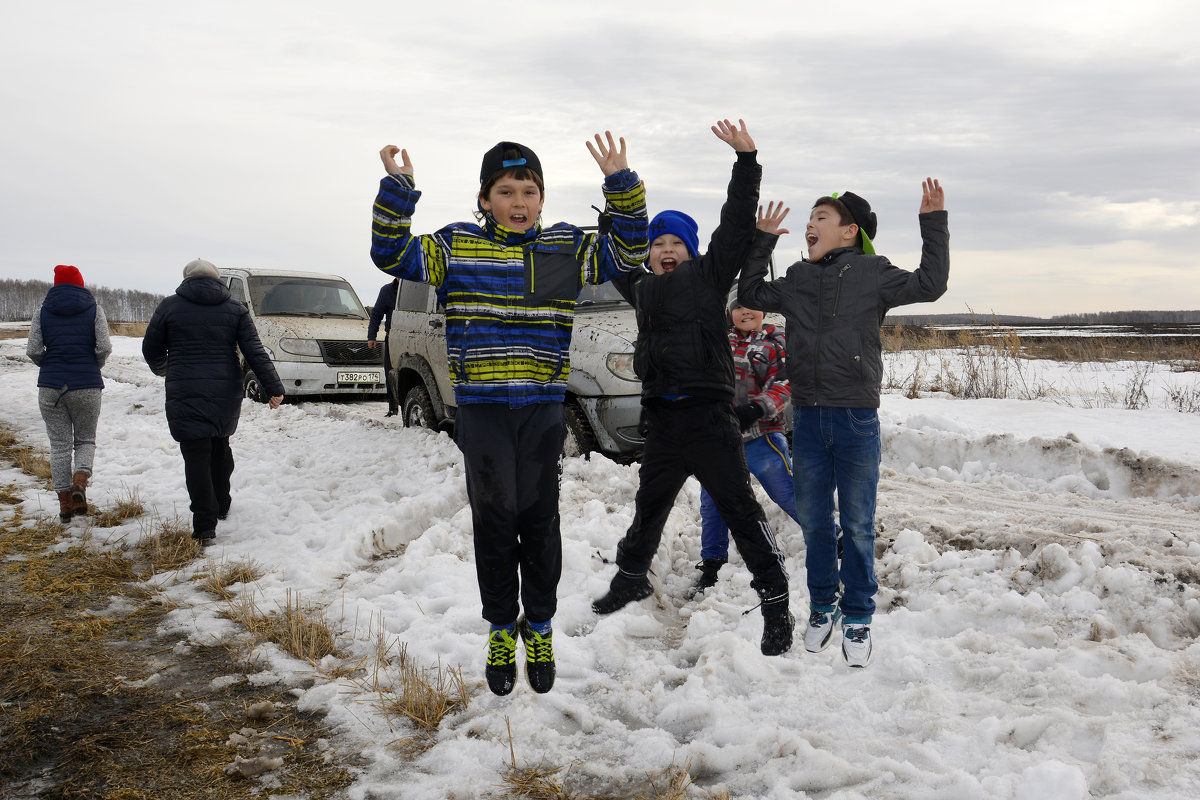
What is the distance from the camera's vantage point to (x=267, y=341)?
11.5 m

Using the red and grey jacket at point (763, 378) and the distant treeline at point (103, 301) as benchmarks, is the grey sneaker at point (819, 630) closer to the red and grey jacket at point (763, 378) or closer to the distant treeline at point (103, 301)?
the red and grey jacket at point (763, 378)

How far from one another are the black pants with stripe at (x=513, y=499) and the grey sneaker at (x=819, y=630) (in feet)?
4.07

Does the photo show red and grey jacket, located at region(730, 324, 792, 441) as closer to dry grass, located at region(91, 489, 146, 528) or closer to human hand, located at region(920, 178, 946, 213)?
human hand, located at region(920, 178, 946, 213)

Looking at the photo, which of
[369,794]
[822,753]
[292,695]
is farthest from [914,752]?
[292,695]

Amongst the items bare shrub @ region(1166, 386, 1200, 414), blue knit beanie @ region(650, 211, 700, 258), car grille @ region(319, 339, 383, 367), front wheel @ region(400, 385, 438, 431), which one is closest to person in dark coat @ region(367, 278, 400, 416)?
front wheel @ region(400, 385, 438, 431)

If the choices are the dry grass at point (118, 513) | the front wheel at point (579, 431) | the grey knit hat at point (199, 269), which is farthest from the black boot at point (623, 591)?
the dry grass at point (118, 513)

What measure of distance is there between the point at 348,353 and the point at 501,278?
31.7 ft

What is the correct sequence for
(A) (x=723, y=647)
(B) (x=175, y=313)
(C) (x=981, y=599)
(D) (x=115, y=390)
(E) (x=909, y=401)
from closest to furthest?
1. (A) (x=723, y=647)
2. (C) (x=981, y=599)
3. (B) (x=175, y=313)
4. (E) (x=909, y=401)
5. (D) (x=115, y=390)

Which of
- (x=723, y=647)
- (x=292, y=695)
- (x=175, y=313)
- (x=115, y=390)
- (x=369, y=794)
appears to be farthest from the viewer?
(x=115, y=390)

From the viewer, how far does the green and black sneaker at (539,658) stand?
3.08 m

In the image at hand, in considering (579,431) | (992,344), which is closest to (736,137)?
(579,431)

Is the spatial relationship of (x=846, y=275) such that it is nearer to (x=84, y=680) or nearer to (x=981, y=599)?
(x=981, y=599)

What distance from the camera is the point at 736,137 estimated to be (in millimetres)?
3334

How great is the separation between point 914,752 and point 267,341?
10.8 metres
